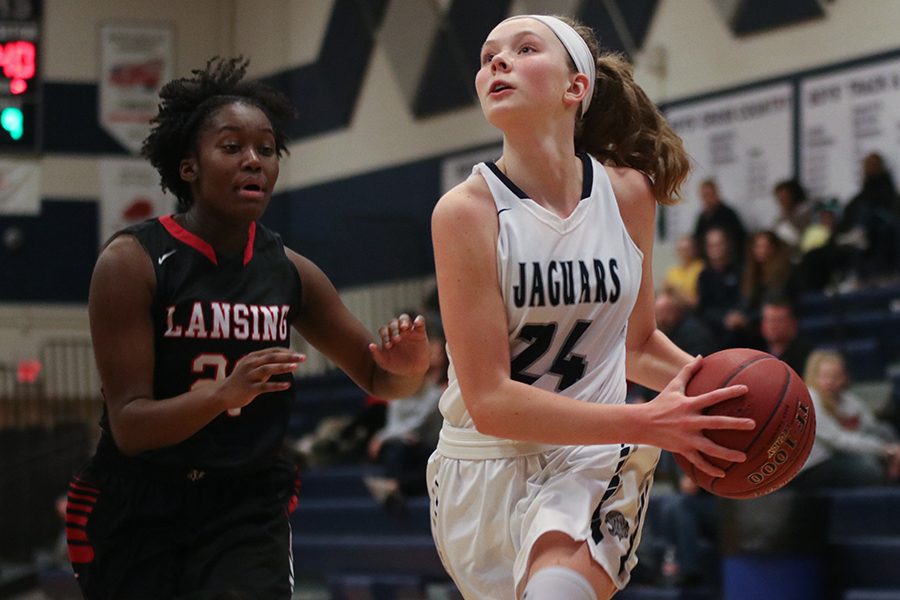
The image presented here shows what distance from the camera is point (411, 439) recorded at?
384 inches

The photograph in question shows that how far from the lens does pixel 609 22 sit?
13109 mm

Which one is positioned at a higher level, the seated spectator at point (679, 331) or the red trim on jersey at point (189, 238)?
the red trim on jersey at point (189, 238)

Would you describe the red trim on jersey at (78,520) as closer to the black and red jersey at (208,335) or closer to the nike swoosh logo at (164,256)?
the black and red jersey at (208,335)

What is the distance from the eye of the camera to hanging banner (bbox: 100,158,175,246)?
674 inches

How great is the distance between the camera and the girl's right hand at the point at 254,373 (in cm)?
320

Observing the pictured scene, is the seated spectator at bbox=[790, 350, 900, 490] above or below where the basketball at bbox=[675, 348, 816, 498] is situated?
below

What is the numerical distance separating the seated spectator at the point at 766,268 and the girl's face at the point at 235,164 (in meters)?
6.60

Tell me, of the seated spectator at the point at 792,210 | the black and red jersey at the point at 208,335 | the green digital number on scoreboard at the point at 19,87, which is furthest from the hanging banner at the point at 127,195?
the black and red jersey at the point at 208,335

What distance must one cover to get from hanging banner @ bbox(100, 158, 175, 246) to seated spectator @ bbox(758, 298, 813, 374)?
10.3 meters

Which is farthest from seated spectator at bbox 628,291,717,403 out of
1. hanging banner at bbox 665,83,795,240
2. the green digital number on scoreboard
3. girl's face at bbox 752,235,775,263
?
the green digital number on scoreboard

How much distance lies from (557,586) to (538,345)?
58 cm

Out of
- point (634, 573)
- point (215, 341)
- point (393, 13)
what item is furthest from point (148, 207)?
point (215, 341)

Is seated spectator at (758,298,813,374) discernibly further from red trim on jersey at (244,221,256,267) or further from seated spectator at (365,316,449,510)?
red trim on jersey at (244,221,256,267)

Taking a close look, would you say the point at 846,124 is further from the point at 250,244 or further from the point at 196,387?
the point at 196,387
